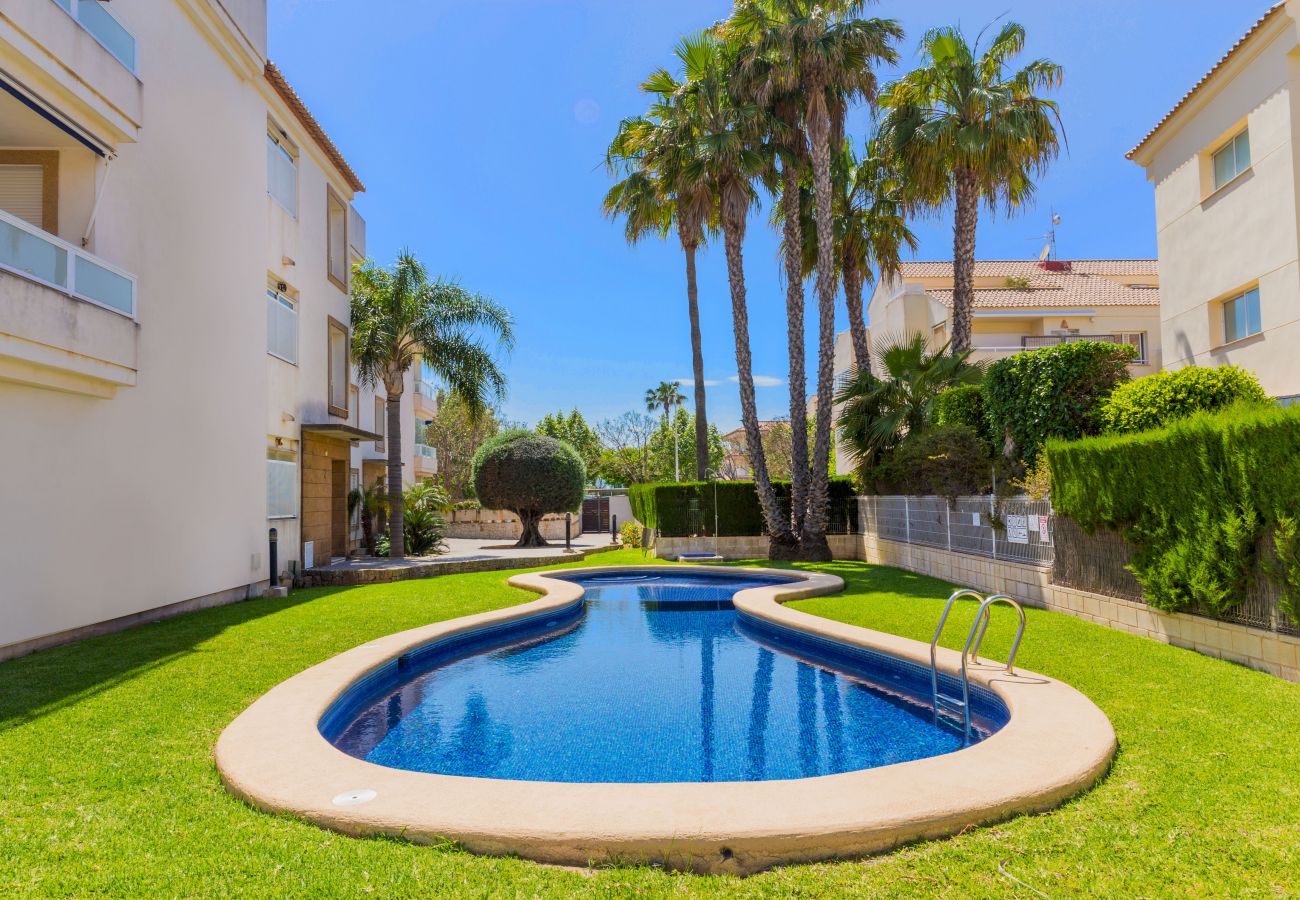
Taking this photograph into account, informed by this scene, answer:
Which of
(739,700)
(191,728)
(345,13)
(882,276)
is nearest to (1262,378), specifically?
(882,276)

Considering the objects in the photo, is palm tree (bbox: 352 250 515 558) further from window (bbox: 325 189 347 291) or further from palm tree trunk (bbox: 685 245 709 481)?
palm tree trunk (bbox: 685 245 709 481)

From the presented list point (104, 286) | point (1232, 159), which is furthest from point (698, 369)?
point (104, 286)

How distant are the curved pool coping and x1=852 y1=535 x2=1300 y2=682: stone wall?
2.52 m

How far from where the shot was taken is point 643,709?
25.8 ft

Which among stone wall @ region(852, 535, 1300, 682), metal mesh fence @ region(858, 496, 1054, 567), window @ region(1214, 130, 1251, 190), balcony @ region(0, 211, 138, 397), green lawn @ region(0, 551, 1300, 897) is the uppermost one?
window @ region(1214, 130, 1251, 190)

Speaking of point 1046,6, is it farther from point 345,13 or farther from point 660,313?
point 660,313

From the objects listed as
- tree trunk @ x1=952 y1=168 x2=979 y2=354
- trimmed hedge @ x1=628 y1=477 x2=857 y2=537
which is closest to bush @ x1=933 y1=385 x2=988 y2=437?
tree trunk @ x1=952 y1=168 x2=979 y2=354

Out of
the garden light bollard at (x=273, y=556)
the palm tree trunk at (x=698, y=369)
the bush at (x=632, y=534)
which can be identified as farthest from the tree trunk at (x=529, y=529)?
the garden light bollard at (x=273, y=556)

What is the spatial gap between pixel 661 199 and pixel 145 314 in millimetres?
14704

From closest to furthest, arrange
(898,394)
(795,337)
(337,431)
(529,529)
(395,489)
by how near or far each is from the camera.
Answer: (337,431), (898,394), (395,489), (795,337), (529,529)

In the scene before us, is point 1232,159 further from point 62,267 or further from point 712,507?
point 62,267

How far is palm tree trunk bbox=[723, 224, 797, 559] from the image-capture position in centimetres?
2141

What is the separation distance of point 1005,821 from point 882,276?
72.7 ft

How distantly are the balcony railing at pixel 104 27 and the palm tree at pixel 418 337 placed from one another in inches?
365
